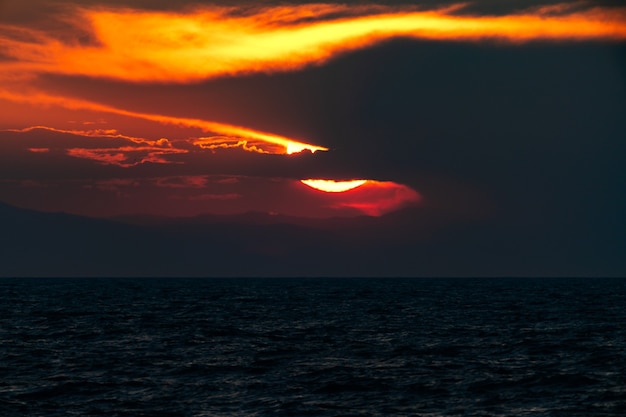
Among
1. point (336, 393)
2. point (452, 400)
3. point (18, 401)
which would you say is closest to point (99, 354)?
point (18, 401)

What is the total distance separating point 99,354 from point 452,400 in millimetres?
22267

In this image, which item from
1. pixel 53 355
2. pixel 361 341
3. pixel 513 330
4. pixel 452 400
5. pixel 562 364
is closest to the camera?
pixel 452 400

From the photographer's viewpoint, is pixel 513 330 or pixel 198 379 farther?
pixel 513 330

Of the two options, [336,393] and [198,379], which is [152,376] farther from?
[336,393]

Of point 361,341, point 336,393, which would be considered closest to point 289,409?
point 336,393

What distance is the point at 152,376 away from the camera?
3775 cm

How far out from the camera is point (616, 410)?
2967 centimetres

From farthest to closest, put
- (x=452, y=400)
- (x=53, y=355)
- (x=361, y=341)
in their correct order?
(x=361, y=341) < (x=53, y=355) < (x=452, y=400)

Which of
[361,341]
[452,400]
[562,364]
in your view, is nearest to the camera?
[452,400]

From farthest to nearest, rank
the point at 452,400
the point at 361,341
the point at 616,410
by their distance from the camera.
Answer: the point at 361,341 < the point at 452,400 < the point at 616,410

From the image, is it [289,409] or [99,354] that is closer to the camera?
[289,409]

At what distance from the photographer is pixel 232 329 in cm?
6300

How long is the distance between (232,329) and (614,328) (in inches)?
1078

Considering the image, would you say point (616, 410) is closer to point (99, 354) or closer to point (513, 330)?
point (99, 354)
